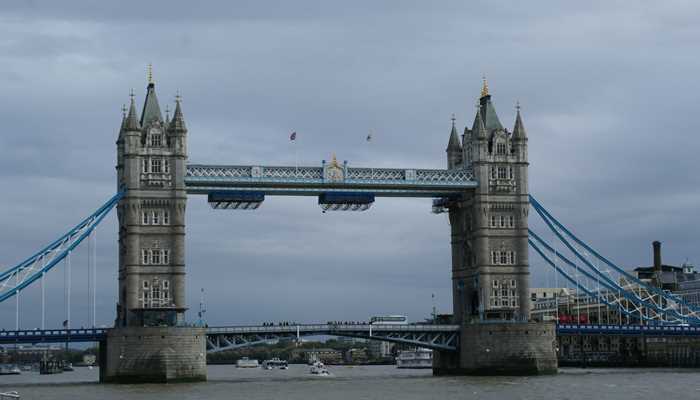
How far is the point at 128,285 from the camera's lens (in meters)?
113

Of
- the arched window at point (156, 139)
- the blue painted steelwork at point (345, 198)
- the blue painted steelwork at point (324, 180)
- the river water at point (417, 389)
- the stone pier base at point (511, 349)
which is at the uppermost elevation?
the arched window at point (156, 139)

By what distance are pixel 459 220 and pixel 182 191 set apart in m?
31.3

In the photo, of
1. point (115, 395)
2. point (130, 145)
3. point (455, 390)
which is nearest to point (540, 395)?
point (455, 390)

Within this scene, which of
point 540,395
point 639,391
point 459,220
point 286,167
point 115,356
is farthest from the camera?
point 459,220

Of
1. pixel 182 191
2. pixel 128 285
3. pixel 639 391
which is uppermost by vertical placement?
pixel 182 191

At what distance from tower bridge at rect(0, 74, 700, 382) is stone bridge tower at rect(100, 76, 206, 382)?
0.34 feet

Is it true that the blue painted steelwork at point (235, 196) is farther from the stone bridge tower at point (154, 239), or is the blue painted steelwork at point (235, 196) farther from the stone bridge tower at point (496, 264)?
the stone bridge tower at point (496, 264)

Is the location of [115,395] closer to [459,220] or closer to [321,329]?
[321,329]

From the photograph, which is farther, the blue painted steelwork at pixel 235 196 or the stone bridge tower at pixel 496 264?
the stone bridge tower at pixel 496 264

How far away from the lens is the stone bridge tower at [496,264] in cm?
11994

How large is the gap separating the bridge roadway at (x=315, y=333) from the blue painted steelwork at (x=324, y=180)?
43.6ft

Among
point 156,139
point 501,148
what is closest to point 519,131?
point 501,148

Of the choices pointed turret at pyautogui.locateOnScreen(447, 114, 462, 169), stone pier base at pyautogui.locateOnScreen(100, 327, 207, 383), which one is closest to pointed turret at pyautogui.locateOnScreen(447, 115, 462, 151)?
pointed turret at pyautogui.locateOnScreen(447, 114, 462, 169)

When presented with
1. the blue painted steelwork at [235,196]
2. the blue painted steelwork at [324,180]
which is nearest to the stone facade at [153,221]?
the blue painted steelwork at [324,180]
